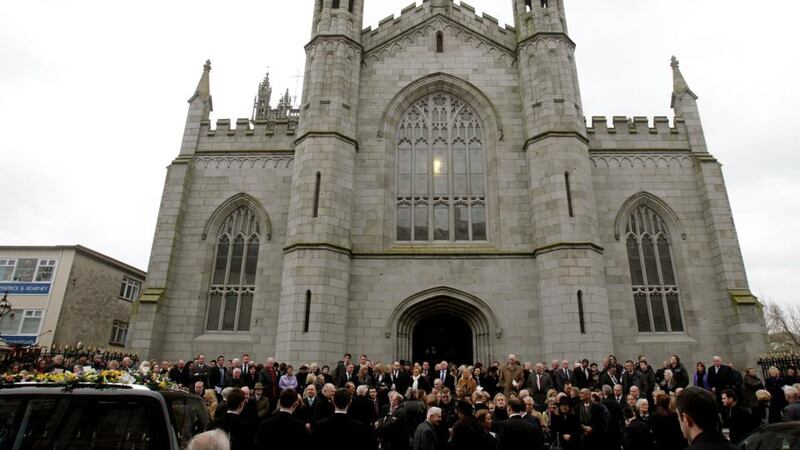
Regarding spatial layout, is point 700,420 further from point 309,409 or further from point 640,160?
point 640,160

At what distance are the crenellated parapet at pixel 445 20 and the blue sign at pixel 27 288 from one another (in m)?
23.9

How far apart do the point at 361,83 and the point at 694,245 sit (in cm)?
1336

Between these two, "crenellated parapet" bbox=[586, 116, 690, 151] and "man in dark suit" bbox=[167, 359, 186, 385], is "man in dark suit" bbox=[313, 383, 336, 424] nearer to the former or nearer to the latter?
"man in dark suit" bbox=[167, 359, 186, 385]

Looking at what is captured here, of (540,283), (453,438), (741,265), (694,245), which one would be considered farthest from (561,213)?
(453,438)

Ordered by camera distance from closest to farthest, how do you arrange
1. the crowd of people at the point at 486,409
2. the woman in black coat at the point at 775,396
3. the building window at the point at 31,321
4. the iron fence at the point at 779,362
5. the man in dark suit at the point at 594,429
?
the crowd of people at the point at 486,409 → the man in dark suit at the point at 594,429 → the woman in black coat at the point at 775,396 → the iron fence at the point at 779,362 → the building window at the point at 31,321

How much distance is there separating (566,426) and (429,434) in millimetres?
2628

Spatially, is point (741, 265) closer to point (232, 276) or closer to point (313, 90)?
point (313, 90)

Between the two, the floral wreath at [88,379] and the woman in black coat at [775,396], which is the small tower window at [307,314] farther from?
the woman in black coat at [775,396]

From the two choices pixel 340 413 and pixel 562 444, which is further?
pixel 562 444

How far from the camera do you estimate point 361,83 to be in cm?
1869

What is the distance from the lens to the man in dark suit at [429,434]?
19.2 ft

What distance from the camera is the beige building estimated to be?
1091 inches

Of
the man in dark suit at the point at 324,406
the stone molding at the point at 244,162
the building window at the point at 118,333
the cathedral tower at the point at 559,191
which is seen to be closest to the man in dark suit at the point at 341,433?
the man in dark suit at the point at 324,406

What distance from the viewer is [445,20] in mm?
19594
